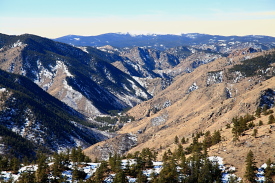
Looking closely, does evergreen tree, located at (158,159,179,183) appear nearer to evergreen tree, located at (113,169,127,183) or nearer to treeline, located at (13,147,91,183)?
evergreen tree, located at (113,169,127,183)

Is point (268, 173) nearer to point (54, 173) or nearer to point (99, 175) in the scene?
point (99, 175)

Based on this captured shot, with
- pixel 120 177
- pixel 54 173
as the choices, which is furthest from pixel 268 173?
pixel 54 173

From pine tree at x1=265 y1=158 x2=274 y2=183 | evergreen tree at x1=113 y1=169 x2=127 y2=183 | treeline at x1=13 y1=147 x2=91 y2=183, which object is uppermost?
pine tree at x1=265 y1=158 x2=274 y2=183

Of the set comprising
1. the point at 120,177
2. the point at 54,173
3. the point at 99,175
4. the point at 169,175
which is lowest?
the point at 54,173

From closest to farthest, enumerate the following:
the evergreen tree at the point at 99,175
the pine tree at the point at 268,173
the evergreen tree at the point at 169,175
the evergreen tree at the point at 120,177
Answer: the pine tree at the point at 268,173, the evergreen tree at the point at 169,175, the evergreen tree at the point at 120,177, the evergreen tree at the point at 99,175

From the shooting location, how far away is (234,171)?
278 feet

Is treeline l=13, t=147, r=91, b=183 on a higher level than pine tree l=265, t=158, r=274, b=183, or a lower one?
lower

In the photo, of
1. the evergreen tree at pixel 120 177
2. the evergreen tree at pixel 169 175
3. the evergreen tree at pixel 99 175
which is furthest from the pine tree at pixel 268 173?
the evergreen tree at pixel 99 175

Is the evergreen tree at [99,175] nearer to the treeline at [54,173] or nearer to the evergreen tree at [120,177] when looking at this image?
the treeline at [54,173]

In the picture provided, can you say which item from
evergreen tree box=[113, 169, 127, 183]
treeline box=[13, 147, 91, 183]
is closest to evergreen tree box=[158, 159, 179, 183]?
evergreen tree box=[113, 169, 127, 183]

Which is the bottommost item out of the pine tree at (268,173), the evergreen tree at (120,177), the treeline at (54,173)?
the treeline at (54,173)

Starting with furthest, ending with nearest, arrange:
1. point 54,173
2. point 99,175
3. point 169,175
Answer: point 54,173 < point 99,175 < point 169,175

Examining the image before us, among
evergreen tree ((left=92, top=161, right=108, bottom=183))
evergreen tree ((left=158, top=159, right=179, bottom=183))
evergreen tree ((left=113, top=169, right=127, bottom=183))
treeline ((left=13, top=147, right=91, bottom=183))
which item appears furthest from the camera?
evergreen tree ((left=92, top=161, right=108, bottom=183))

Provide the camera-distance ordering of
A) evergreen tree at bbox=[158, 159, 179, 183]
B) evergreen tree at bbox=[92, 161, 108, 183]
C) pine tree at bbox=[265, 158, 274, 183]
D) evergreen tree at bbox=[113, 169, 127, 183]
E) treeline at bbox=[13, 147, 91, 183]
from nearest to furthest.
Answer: pine tree at bbox=[265, 158, 274, 183], evergreen tree at bbox=[158, 159, 179, 183], evergreen tree at bbox=[113, 169, 127, 183], treeline at bbox=[13, 147, 91, 183], evergreen tree at bbox=[92, 161, 108, 183]
